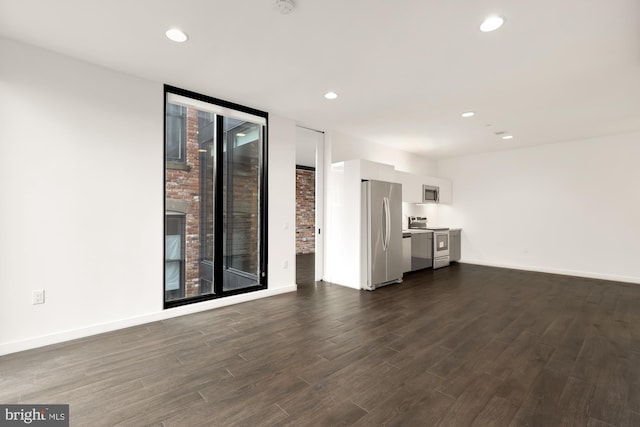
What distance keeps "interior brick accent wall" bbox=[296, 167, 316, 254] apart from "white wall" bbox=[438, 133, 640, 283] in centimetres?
421

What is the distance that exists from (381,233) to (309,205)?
4.59 m

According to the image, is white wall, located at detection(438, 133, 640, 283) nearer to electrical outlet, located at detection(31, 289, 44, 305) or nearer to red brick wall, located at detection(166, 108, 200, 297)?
red brick wall, located at detection(166, 108, 200, 297)

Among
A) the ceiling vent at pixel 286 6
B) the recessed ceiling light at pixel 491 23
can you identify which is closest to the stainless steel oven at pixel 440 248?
the recessed ceiling light at pixel 491 23

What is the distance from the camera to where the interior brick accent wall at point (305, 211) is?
29.6 ft

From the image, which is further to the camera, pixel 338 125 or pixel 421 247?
pixel 421 247

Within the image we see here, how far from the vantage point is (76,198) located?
2.89 meters

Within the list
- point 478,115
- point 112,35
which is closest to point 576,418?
point 478,115

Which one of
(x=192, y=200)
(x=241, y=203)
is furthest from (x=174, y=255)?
(x=241, y=203)

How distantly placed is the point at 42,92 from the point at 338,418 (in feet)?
12.4

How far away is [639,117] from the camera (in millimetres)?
4535

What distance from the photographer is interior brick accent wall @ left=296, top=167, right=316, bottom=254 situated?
9.02 meters

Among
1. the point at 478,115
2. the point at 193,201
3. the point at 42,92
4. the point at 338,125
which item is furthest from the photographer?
the point at 338,125

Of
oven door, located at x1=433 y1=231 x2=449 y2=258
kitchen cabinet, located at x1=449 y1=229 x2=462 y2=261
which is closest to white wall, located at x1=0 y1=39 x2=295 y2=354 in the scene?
oven door, located at x1=433 y1=231 x2=449 y2=258

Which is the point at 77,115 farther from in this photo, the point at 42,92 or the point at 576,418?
the point at 576,418
